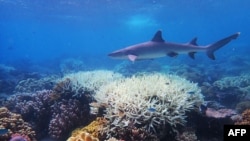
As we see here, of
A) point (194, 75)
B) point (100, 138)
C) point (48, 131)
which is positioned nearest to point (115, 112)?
point (100, 138)

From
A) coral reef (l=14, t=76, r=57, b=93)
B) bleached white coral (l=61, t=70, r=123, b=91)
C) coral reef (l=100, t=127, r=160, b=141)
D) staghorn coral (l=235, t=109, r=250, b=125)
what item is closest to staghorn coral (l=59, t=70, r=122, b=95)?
bleached white coral (l=61, t=70, r=123, b=91)

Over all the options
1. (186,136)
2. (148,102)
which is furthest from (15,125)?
(186,136)

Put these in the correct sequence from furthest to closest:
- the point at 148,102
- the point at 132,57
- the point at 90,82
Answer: the point at 132,57
the point at 90,82
the point at 148,102

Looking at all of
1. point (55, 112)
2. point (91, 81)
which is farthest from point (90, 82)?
point (55, 112)

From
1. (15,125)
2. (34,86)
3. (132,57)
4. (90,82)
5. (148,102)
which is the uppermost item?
(132,57)

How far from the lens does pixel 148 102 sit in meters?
6.57

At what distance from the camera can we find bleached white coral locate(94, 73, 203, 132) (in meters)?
6.37

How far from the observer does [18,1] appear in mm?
34500

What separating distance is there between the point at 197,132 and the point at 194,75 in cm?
1098

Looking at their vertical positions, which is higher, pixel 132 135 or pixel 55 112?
pixel 55 112

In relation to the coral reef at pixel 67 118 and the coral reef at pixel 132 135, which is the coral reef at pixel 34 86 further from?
the coral reef at pixel 132 135

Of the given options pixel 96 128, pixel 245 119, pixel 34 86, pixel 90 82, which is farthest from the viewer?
pixel 34 86

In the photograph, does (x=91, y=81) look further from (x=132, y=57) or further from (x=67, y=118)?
(x=67, y=118)

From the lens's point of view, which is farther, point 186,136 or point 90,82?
point 90,82
